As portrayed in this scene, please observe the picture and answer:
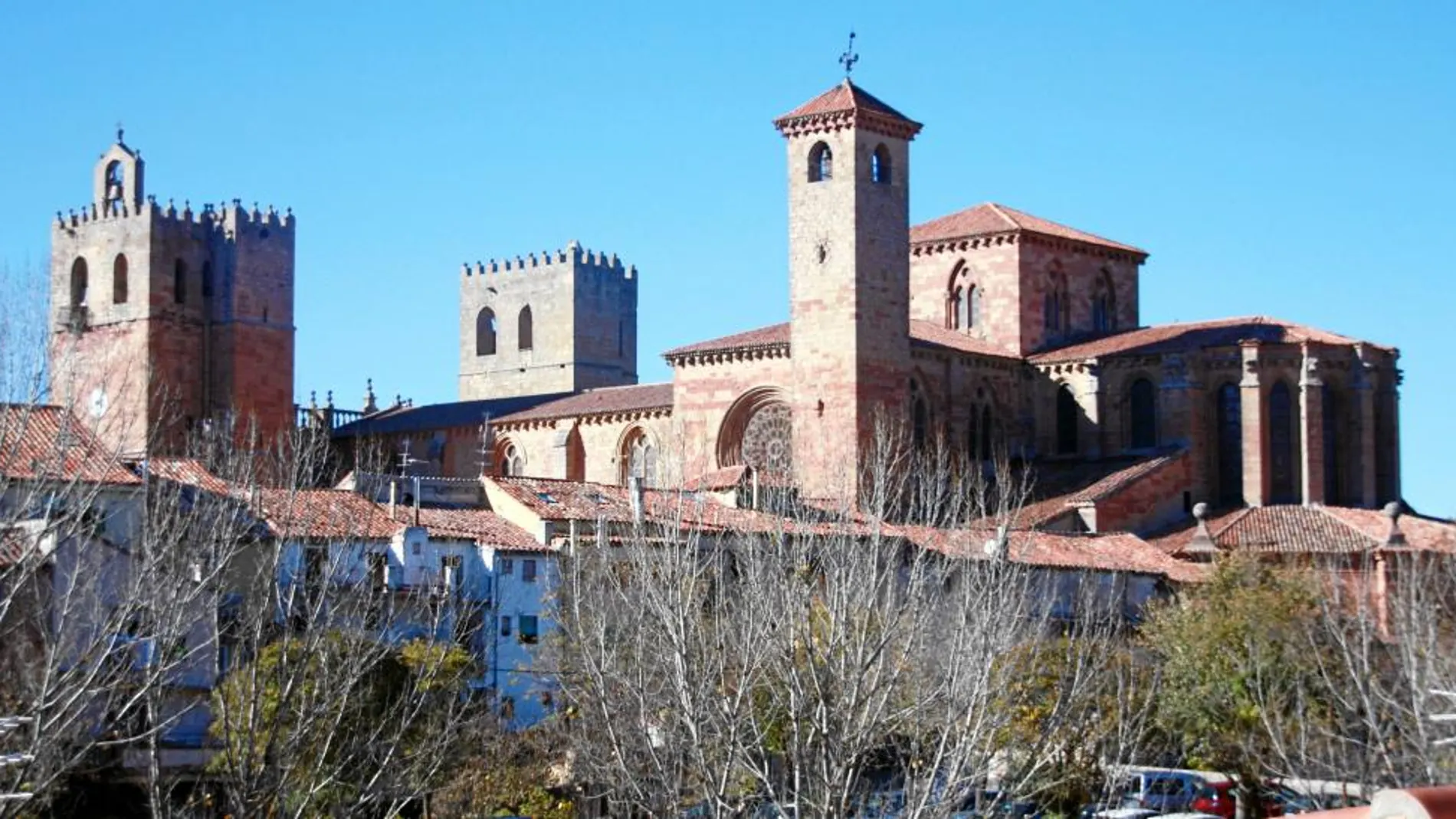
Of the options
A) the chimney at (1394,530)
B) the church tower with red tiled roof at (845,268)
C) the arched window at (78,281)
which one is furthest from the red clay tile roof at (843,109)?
the arched window at (78,281)

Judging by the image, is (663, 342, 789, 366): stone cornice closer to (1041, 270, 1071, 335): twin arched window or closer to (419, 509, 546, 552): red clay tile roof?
(1041, 270, 1071, 335): twin arched window

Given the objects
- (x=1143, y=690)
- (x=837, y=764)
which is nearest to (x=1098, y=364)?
(x=1143, y=690)

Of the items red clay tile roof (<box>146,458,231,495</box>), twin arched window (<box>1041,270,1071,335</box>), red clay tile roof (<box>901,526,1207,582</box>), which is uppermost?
twin arched window (<box>1041,270,1071,335</box>)

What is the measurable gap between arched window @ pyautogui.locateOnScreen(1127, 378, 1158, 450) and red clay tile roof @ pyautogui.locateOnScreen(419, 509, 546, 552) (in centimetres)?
1783

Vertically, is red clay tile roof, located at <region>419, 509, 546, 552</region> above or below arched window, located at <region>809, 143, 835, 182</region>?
below

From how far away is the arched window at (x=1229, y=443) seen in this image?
193 feet

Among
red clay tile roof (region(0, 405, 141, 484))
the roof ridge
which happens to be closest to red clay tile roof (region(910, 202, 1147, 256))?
the roof ridge

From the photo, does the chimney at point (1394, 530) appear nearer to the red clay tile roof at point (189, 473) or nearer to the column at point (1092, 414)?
the column at point (1092, 414)

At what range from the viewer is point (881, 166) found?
56156 mm

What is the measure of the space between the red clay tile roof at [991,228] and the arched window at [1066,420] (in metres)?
4.58

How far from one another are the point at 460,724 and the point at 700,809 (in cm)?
383

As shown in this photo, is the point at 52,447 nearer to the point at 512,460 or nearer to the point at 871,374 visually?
the point at 871,374

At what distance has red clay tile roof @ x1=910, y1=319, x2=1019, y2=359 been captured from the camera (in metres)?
59.6

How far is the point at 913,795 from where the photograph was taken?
2573 centimetres
